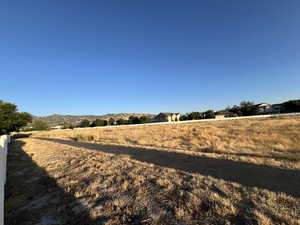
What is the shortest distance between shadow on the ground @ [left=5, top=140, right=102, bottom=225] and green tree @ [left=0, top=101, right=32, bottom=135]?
35.0m

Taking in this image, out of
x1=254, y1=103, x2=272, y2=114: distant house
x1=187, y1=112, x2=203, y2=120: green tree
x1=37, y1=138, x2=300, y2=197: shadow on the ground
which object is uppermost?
x1=254, y1=103, x2=272, y2=114: distant house

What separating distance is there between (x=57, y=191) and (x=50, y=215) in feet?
4.32

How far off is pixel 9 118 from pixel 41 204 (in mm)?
39571

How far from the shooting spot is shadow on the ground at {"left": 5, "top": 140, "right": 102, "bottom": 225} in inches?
132

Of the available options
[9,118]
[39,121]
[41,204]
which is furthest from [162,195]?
[39,121]

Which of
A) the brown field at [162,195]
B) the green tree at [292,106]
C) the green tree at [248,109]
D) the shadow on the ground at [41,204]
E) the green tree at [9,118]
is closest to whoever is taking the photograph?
the brown field at [162,195]

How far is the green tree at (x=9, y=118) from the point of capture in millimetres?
31359

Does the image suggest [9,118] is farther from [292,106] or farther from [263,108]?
[263,108]

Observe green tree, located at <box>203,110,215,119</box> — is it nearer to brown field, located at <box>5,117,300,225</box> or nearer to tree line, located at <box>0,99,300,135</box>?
tree line, located at <box>0,99,300,135</box>

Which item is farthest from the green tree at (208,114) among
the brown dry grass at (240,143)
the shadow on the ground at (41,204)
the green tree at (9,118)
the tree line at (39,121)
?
the shadow on the ground at (41,204)

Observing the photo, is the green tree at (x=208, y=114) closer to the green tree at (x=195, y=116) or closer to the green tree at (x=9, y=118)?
the green tree at (x=195, y=116)

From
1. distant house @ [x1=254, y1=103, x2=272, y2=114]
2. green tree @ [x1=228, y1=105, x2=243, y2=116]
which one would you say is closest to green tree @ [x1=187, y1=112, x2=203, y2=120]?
green tree @ [x1=228, y1=105, x2=243, y2=116]

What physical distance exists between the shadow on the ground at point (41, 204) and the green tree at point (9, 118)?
3501 cm

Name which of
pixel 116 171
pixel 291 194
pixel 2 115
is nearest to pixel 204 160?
pixel 291 194
